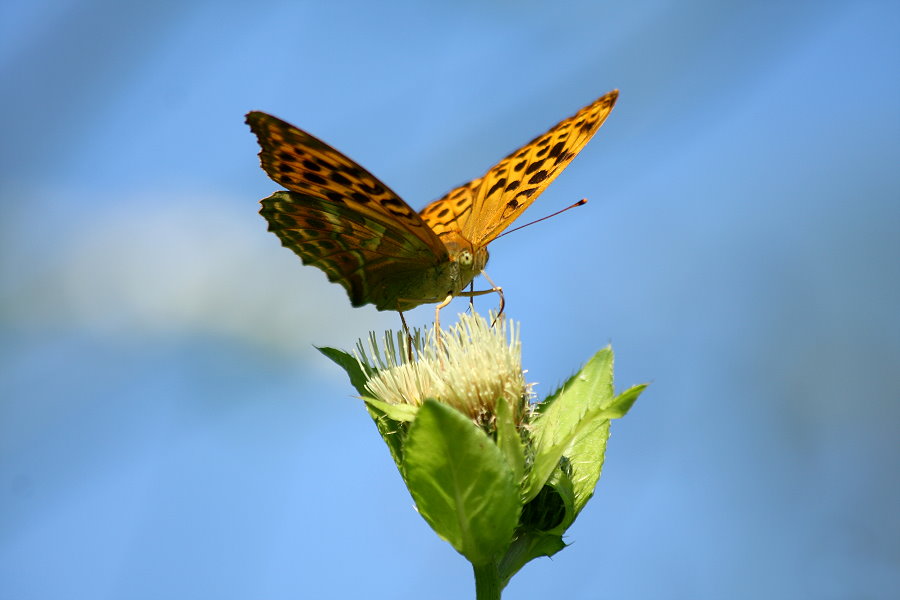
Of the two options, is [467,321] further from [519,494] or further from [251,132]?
[251,132]

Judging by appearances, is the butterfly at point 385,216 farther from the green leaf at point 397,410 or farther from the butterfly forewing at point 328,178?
the green leaf at point 397,410

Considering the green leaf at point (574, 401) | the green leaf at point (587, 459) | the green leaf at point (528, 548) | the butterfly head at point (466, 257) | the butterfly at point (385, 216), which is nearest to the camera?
the green leaf at point (528, 548)

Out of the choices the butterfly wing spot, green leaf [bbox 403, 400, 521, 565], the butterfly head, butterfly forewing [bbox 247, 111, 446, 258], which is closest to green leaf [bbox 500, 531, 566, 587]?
green leaf [bbox 403, 400, 521, 565]

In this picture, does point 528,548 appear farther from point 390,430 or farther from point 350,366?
point 350,366

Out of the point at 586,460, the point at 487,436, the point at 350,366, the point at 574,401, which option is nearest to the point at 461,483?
the point at 487,436

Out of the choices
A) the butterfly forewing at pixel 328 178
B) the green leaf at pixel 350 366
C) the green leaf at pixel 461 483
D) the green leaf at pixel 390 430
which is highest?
the butterfly forewing at pixel 328 178

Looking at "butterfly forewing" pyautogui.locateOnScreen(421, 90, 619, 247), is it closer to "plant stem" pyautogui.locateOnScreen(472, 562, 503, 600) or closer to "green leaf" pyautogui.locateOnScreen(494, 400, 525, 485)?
"green leaf" pyautogui.locateOnScreen(494, 400, 525, 485)

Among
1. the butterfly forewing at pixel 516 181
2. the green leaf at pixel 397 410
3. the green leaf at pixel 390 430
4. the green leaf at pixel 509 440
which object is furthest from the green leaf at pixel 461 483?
the butterfly forewing at pixel 516 181
